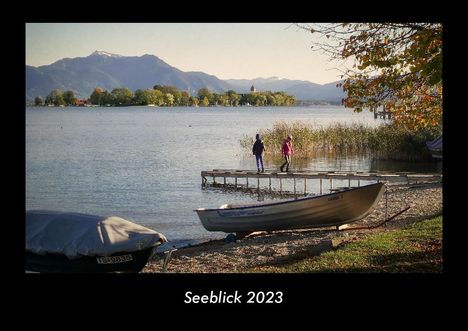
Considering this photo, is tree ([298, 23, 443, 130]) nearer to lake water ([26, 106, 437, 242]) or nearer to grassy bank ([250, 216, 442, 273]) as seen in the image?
grassy bank ([250, 216, 442, 273])

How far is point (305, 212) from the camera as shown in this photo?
67.7 feet

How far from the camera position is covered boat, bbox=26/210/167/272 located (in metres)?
13.7

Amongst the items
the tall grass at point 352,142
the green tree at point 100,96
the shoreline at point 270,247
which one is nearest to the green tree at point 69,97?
the green tree at point 100,96

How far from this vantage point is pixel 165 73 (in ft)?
566

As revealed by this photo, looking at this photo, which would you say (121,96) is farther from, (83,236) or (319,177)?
(83,236)

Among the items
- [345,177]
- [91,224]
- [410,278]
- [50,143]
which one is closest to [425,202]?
[345,177]

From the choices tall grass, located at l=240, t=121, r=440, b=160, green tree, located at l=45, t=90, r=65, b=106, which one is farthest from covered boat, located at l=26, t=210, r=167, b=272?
green tree, located at l=45, t=90, r=65, b=106

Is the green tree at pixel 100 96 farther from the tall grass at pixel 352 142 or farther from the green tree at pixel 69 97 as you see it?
the tall grass at pixel 352 142

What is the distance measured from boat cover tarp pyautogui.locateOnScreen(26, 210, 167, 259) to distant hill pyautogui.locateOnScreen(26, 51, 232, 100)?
407 feet

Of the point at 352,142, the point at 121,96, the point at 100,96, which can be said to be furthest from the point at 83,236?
the point at 121,96

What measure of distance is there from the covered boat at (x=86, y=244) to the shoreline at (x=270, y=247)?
7.61ft

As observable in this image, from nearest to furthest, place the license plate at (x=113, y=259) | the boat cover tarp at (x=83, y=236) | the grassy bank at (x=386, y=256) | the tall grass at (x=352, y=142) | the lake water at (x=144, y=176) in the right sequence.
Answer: the grassy bank at (x=386, y=256) → the boat cover tarp at (x=83, y=236) → the license plate at (x=113, y=259) → the lake water at (x=144, y=176) → the tall grass at (x=352, y=142)

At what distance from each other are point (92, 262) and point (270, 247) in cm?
575

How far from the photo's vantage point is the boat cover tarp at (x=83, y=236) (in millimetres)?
13625
